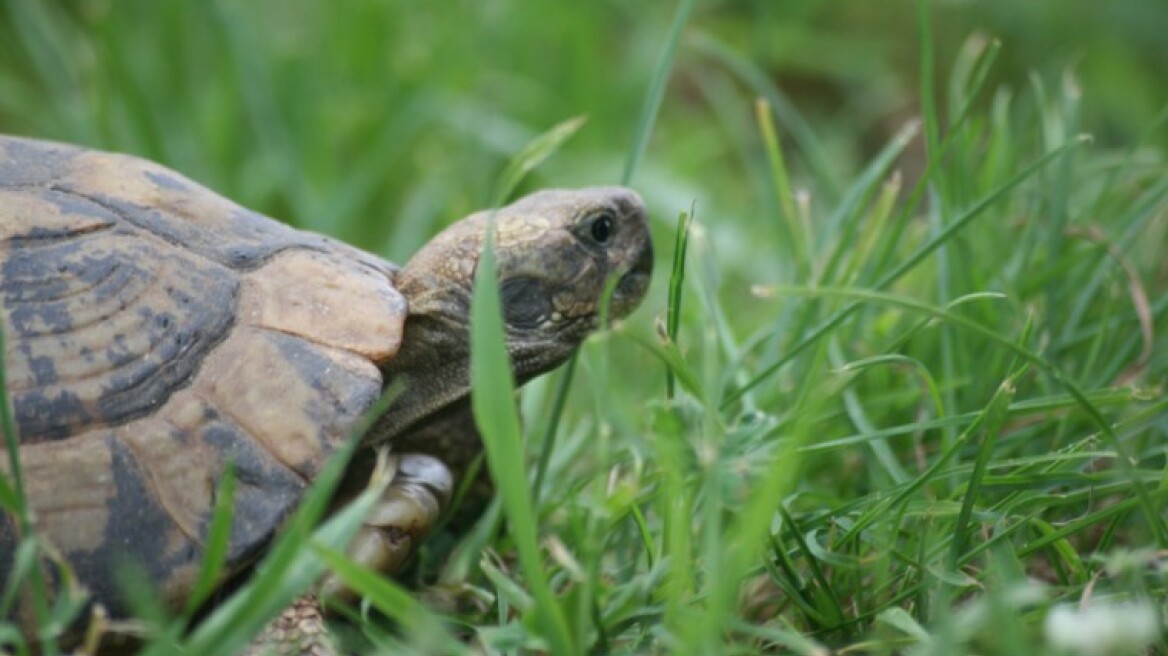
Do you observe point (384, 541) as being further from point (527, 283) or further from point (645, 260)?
point (645, 260)

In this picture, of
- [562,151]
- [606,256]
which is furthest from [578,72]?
[606,256]

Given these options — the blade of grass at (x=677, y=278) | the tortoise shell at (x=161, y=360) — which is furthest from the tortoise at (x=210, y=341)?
the blade of grass at (x=677, y=278)

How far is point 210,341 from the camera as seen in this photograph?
193cm

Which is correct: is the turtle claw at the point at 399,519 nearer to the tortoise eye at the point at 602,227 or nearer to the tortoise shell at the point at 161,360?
the tortoise shell at the point at 161,360

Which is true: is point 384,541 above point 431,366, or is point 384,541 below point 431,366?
below

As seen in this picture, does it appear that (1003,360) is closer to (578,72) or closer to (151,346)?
(151,346)

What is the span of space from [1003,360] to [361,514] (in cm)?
146

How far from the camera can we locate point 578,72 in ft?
16.4

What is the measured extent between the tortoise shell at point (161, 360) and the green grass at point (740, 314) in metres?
0.17

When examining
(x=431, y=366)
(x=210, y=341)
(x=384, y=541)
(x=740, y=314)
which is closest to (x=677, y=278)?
(x=431, y=366)

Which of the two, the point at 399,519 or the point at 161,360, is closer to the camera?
the point at 161,360

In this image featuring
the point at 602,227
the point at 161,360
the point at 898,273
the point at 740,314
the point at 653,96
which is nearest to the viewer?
the point at 161,360

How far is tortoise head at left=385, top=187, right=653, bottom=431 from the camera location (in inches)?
87.5

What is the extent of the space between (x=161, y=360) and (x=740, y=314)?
2.12 meters
